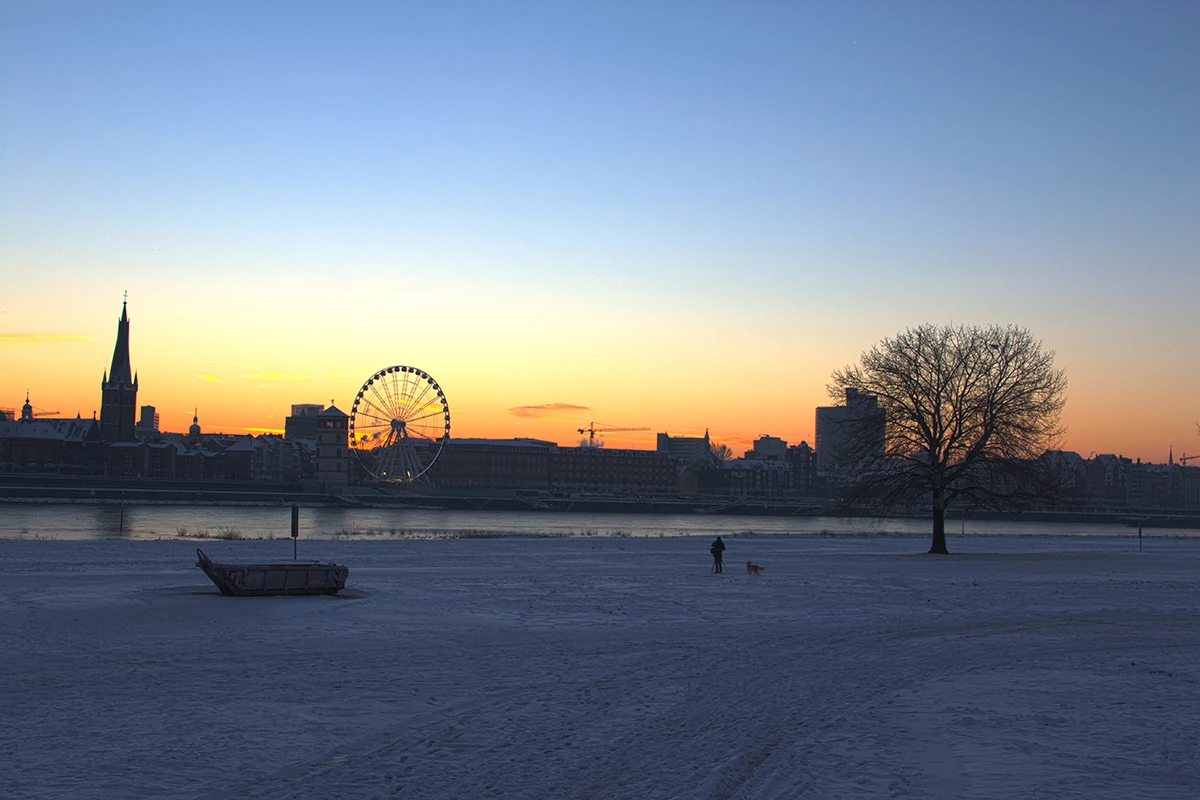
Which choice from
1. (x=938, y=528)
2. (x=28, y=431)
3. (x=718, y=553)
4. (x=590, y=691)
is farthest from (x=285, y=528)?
(x=28, y=431)

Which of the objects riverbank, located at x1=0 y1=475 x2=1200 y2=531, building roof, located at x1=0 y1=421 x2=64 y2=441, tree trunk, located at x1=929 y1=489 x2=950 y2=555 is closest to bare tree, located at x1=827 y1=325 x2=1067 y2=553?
tree trunk, located at x1=929 y1=489 x2=950 y2=555

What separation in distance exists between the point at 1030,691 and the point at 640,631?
22.6 feet

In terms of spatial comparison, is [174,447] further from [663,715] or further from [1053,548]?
[663,715]

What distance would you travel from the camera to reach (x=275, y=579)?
22922 millimetres

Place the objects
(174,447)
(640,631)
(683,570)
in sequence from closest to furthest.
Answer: (640,631), (683,570), (174,447)

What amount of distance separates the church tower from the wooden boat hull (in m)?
174

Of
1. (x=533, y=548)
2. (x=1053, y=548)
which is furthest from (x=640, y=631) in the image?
(x=1053, y=548)

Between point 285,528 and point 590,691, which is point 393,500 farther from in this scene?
point 590,691

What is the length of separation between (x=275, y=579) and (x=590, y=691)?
38.6ft

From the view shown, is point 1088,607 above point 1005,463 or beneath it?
beneath

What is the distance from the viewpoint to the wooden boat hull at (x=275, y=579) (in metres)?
22.5

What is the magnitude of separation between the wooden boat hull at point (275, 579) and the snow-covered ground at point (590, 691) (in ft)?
1.38

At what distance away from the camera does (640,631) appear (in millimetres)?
18750

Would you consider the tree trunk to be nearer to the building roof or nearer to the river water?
the river water
